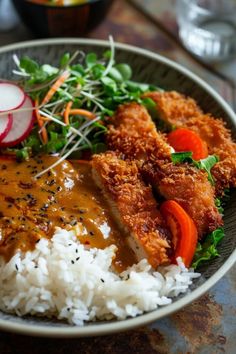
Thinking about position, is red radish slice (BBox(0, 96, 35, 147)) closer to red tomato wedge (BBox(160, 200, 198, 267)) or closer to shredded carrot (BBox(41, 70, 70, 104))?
shredded carrot (BBox(41, 70, 70, 104))

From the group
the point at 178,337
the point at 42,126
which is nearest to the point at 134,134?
the point at 42,126

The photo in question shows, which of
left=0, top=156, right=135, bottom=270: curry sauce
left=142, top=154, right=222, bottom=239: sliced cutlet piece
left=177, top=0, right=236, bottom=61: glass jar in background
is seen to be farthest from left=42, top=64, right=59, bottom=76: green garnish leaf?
left=177, top=0, right=236, bottom=61: glass jar in background

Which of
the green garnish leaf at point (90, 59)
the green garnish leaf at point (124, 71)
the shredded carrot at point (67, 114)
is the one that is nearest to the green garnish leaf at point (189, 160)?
the shredded carrot at point (67, 114)

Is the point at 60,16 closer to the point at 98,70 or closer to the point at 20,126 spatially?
the point at 98,70

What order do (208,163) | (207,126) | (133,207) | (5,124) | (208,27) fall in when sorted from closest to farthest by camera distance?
(133,207), (208,163), (5,124), (207,126), (208,27)

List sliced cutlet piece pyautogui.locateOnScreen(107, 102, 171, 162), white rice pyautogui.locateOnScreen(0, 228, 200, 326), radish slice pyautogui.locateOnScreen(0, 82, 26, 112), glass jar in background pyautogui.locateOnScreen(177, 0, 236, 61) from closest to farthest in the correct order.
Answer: white rice pyautogui.locateOnScreen(0, 228, 200, 326)
sliced cutlet piece pyautogui.locateOnScreen(107, 102, 171, 162)
radish slice pyautogui.locateOnScreen(0, 82, 26, 112)
glass jar in background pyautogui.locateOnScreen(177, 0, 236, 61)

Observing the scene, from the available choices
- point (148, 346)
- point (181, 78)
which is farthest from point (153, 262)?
point (181, 78)

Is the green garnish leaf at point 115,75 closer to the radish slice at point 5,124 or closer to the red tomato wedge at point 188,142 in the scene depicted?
the red tomato wedge at point 188,142
